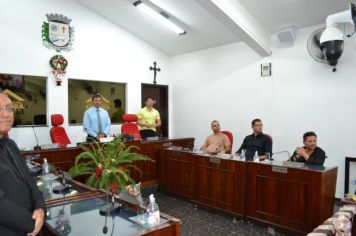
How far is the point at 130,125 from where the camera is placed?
562 cm

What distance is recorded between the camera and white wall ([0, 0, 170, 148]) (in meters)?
4.77

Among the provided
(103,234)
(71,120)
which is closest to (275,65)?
(71,120)

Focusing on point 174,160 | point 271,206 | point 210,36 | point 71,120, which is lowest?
point 271,206

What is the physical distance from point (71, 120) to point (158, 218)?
4.46m

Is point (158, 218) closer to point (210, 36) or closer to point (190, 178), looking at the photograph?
point (190, 178)

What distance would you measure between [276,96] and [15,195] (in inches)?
177

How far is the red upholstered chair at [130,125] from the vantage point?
5438 mm

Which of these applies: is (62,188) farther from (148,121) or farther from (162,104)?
(162,104)

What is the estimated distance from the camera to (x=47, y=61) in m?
5.13

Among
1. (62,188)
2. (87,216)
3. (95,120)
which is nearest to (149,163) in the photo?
(95,120)

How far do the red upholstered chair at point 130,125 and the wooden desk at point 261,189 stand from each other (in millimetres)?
1659

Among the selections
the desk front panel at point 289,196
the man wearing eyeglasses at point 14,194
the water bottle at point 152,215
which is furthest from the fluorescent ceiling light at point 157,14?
the water bottle at point 152,215

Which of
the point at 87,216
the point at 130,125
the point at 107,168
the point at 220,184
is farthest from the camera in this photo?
the point at 130,125

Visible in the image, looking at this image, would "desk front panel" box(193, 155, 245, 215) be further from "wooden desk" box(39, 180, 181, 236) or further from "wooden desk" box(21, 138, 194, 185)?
"wooden desk" box(39, 180, 181, 236)
